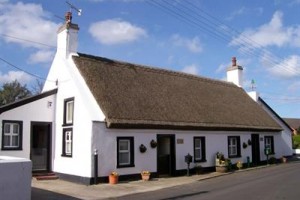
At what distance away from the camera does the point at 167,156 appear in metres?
23.4

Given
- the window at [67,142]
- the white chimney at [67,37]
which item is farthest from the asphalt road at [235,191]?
the white chimney at [67,37]

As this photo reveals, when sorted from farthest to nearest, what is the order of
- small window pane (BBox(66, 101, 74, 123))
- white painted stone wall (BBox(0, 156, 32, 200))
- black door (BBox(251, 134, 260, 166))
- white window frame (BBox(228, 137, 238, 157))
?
black door (BBox(251, 134, 260, 166)), white window frame (BBox(228, 137, 238, 157)), small window pane (BBox(66, 101, 74, 123)), white painted stone wall (BBox(0, 156, 32, 200))

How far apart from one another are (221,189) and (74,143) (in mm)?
7825

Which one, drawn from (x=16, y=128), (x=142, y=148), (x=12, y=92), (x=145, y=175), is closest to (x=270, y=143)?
(x=142, y=148)

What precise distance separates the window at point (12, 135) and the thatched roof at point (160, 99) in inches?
172

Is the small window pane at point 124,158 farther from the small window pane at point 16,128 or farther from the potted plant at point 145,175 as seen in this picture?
the small window pane at point 16,128

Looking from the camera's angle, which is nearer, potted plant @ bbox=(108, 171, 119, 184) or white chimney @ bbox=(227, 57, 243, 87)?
potted plant @ bbox=(108, 171, 119, 184)

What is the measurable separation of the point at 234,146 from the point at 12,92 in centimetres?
3678

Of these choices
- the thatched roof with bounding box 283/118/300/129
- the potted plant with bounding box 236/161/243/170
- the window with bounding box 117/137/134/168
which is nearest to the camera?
the window with bounding box 117/137/134/168

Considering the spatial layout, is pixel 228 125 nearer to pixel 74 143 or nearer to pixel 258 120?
pixel 258 120

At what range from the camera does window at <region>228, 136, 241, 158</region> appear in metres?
28.1

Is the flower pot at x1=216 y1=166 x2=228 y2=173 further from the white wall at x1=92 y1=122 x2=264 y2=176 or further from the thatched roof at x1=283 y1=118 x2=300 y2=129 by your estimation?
the thatched roof at x1=283 y1=118 x2=300 y2=129

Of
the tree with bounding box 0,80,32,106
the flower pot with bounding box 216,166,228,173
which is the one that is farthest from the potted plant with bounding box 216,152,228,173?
the tree with bounding box 0,80,32,106

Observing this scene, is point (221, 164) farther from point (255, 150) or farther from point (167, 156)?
point (255, 150)
